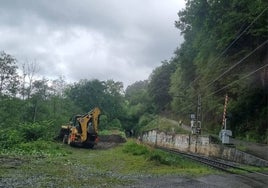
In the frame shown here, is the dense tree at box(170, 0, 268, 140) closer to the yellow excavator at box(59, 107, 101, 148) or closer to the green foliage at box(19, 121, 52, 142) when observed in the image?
the yellow excavator at box(59, 107, 101, 148)

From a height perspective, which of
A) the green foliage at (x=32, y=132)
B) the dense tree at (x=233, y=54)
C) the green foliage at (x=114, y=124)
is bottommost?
the green foliage at (x=32, y=132)

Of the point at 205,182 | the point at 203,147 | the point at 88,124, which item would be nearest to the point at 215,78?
the point at 203,147

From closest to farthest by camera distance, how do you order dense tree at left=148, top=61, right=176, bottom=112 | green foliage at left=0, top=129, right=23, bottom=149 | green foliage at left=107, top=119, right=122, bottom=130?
green foliage at left=0, top=129, right=23, bottom=149 → green foliage at left=107, top=119, right=122, bottom=130 → dense tree at left=148, top=61, right=176, bottom=112

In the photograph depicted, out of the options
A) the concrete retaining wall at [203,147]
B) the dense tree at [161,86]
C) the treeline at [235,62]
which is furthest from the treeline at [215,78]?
the dense tree at [161,86]

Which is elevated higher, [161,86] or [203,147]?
[161,86]

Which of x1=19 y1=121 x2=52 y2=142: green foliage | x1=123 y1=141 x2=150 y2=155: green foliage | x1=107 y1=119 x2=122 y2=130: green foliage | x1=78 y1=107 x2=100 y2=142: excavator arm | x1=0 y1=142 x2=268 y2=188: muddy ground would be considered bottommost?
x1=0 y1=142 x2=268 y2=188: muddy ground

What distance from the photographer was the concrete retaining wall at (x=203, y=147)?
2139cm

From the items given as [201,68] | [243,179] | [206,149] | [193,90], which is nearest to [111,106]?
[193,90]

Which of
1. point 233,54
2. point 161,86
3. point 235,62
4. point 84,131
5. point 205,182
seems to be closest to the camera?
point 205,182

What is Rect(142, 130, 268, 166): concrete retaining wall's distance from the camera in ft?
70.2

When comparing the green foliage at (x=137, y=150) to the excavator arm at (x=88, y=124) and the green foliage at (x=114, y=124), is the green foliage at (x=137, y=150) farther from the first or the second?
the green foliage at (x=114, y=124)

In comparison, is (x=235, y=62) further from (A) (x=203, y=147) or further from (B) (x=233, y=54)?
(A) (x=203, y=147)

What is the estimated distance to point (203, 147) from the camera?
97.9 ft

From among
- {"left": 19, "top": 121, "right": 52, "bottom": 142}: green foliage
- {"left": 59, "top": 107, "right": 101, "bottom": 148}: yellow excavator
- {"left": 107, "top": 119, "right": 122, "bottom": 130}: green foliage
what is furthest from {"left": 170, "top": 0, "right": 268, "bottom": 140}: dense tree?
{"left": 107, "top": 119, "right": 122, "bottom": 130}: green foliage
